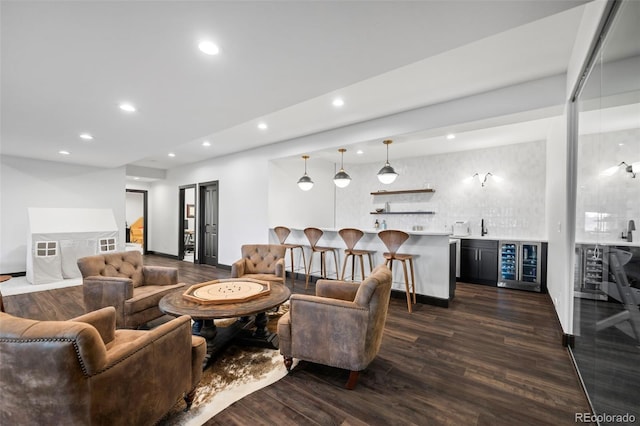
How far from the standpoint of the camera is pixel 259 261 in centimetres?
428

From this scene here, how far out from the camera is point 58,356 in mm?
1145

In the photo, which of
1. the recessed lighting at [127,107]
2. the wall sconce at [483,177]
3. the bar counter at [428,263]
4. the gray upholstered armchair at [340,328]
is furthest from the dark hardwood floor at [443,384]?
the recessed lighting at [127,107]

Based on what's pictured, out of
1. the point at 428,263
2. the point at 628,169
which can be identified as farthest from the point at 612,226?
the point at 428,263

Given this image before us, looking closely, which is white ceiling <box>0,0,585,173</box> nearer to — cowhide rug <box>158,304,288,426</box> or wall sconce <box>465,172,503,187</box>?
cowhide rug <box>158,304,288,426</box>

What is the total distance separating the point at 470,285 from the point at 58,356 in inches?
230

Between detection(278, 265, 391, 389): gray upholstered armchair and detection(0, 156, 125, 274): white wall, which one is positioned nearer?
detection(278, 265, 391, 389): gray upholstered armchair

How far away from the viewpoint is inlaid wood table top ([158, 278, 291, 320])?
2250 millimetres

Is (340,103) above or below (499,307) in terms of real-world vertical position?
above

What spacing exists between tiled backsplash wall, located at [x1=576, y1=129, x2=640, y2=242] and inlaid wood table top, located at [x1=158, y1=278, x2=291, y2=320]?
246cm

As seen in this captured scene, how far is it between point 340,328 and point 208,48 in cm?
228

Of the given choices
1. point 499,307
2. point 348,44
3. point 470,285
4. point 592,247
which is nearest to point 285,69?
point 348,44

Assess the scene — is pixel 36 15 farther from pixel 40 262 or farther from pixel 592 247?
pixel 40 262

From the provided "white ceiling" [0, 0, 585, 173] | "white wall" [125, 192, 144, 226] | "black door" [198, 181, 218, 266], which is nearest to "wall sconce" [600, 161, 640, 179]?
"white ceiling" [0, 0, 585, 173]

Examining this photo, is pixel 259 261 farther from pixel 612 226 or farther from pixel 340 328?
pixel 612 226
